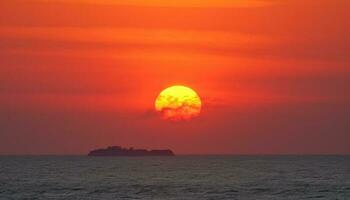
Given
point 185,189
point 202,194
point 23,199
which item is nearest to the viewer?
point 23,199

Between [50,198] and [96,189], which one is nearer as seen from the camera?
[50,198]

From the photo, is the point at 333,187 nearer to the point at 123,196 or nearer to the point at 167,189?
the point at 167,189

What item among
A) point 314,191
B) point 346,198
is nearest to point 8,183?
point 314,191

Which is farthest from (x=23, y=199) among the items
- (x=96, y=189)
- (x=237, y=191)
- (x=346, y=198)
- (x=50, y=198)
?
(x=346, y=198)

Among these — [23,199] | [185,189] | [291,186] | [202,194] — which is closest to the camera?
[23,199]

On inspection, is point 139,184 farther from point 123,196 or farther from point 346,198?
point 346,198

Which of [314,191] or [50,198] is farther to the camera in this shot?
[314,191]

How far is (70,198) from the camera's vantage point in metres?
94.5

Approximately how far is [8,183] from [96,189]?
18.4m

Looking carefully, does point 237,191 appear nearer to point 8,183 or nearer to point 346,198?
point 346,198

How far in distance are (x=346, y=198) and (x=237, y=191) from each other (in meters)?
16.8

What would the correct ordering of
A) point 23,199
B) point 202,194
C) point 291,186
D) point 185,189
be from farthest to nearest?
1. point 291,186
2. point 185,189
3. point 202,194
4. point 23,199

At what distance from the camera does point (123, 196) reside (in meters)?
97.5

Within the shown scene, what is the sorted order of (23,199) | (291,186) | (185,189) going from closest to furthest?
(23,199)
(185,189)
(291,186)
